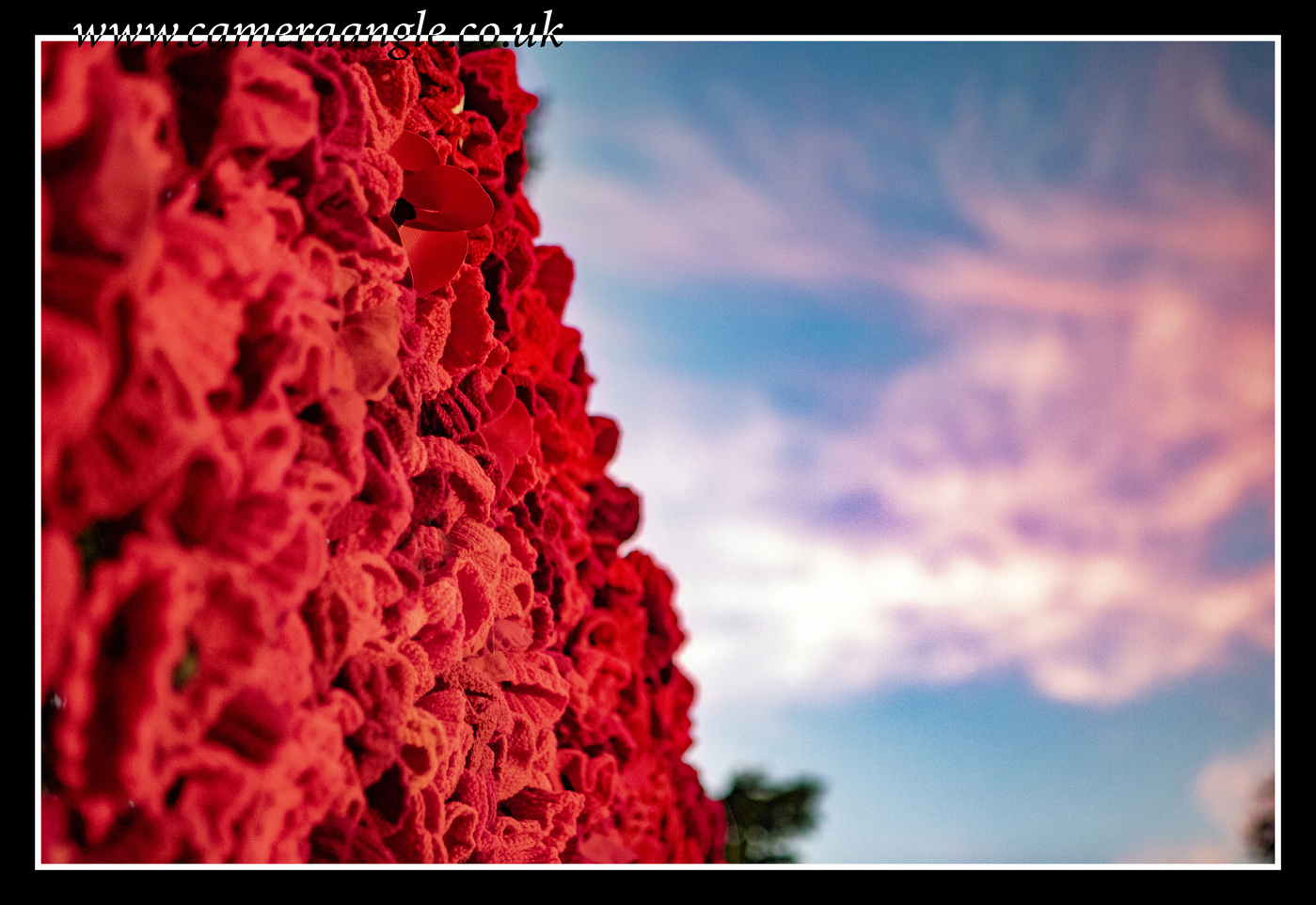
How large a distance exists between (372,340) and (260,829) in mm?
203

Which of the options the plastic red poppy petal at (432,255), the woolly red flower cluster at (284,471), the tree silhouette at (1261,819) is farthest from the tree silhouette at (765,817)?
the plastic red poppy petal at (432,255)

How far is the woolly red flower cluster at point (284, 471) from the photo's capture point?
0.26 m

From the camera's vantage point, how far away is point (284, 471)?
0.32m

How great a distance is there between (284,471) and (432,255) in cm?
20

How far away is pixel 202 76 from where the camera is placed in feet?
0.99

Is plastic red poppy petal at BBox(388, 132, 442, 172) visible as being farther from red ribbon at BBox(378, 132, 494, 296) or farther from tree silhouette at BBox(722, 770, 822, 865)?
tree silhouette at BBox(722, 770, 822, 865)

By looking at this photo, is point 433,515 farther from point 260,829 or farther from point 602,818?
point 602,818

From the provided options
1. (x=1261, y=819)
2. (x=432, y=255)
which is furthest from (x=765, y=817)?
(x=432, y=255)

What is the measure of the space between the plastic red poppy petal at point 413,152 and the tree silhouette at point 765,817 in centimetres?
87

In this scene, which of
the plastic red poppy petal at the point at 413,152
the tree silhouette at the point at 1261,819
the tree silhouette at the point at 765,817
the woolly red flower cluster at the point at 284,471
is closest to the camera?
the woolly red flower cluster at the point at 284,471

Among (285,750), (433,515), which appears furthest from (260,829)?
(433,515)

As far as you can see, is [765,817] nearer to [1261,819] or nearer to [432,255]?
[1261,819]

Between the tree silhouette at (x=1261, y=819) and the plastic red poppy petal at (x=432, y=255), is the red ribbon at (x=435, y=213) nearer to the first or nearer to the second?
the plastic red poppy petal at (x=432, y=255)

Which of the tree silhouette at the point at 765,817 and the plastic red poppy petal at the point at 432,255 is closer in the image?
Result: the plastic red poppy petal at the point at 432,255
